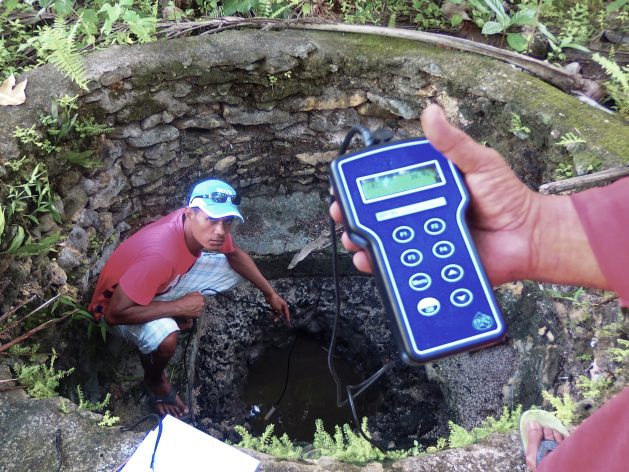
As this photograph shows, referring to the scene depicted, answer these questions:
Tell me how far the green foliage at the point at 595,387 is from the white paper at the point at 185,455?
3.22ft

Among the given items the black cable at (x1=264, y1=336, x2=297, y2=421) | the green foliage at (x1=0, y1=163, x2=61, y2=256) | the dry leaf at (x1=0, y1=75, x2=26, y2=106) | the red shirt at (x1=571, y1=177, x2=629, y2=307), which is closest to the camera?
the red shirt at (x1=571, y1=177, x2=629, y2=307)

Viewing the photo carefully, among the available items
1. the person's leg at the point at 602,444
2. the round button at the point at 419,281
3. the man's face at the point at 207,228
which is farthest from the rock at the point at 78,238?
the person's leg at the point at 602,444

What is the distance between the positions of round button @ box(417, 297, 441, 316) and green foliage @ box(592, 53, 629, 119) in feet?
5.02

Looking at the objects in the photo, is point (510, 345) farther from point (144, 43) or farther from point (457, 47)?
point (144, 43)

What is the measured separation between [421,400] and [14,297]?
197 cm

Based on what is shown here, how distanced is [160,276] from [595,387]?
163cm

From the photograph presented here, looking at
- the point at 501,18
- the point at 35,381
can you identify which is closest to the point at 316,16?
the point at 501,18

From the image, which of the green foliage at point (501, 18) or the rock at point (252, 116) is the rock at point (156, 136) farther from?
the green foliage at point (501, 18)

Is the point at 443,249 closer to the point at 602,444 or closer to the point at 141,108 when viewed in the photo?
the point at 602,444

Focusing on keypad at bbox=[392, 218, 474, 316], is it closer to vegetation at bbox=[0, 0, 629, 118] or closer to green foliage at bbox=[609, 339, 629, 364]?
green foliage at bbox=[609, 339, 629, 364]

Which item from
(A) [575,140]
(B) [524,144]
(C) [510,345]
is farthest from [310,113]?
(C) [510,345]

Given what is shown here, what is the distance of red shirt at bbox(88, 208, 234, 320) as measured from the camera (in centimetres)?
222

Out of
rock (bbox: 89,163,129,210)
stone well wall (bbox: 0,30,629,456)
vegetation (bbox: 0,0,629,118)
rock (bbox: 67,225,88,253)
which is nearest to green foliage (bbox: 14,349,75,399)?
stone well wall (bbox: 0,30,629,456)

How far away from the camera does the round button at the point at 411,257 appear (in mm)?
1344
